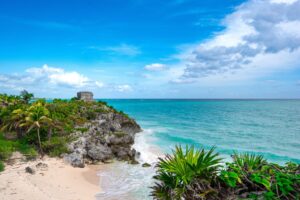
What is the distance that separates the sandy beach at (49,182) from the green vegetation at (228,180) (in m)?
12.2

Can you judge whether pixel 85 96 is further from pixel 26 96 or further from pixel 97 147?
pixel 97 147

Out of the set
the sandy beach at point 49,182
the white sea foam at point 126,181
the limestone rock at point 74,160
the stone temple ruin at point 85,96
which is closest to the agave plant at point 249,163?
the white sea foam at point 126,181

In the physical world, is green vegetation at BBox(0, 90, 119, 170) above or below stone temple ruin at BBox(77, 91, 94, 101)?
below

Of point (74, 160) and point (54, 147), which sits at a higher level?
point (54, 147)

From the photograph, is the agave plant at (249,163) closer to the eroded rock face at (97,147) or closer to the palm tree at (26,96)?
the eroded rock face at (97,147)

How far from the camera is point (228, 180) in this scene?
23.4 ft

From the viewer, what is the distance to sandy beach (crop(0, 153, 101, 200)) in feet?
55.2

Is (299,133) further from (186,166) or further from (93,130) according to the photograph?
(186,166)

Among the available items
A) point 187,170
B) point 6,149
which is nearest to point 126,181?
point 6,149

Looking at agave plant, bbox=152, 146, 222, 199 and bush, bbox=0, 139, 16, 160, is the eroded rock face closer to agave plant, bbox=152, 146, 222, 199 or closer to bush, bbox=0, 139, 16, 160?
bush, bbox=0, 139, 16, 160

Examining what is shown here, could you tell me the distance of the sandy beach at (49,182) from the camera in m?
16.8

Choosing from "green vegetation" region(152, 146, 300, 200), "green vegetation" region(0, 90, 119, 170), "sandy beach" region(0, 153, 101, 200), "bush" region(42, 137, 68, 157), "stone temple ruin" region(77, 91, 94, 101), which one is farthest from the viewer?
"stone temple ruin" region(77, 91, 94, 101)

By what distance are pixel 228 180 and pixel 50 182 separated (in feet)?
56.3

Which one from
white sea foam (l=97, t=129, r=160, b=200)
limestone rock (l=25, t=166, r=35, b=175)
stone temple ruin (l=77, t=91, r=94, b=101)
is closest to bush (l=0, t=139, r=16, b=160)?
limestone rock (l=25, t=166, r=35, b=175)
